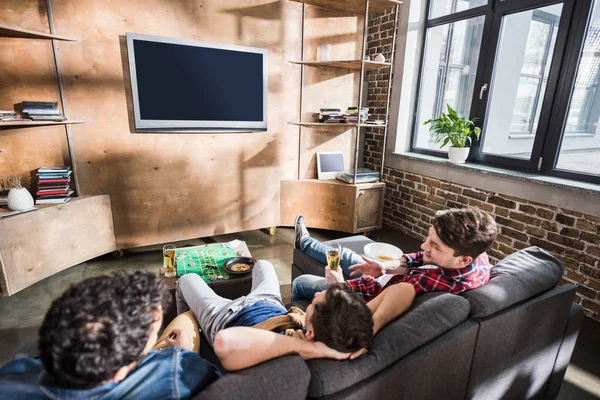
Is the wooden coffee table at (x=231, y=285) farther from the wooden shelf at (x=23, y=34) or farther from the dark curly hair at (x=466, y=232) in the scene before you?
the wooden shelf at (x=23, y=34)

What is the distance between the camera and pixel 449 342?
1068mm

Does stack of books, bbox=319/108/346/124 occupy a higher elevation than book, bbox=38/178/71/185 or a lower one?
higher

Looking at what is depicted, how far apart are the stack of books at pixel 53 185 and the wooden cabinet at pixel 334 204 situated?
6.33ft

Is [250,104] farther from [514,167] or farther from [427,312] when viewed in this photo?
[427,312]

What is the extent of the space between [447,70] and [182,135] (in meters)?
2.75

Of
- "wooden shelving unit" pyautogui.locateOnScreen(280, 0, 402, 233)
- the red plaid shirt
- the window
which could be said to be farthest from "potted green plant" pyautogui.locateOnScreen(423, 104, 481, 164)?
the red plaid shirt

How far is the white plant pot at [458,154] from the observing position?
10.2 ft

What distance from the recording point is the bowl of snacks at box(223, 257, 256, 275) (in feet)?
6.18

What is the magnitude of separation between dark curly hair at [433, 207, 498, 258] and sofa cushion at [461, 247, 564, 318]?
0.15m

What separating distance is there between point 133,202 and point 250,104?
1.40 m

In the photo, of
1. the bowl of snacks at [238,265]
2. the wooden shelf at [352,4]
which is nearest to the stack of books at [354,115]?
the wooden shelf at [352,4]

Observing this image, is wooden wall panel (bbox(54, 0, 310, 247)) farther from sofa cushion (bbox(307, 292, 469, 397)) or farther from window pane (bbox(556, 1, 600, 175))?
sofa cushion (bbox(307, 292, 469, 397))

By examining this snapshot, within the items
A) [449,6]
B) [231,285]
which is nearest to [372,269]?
[231,285]

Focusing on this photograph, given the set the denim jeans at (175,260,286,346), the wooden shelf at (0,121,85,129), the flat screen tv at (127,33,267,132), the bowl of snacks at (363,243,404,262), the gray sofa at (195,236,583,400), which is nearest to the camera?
the gray sofa at (195,236,583,400)
